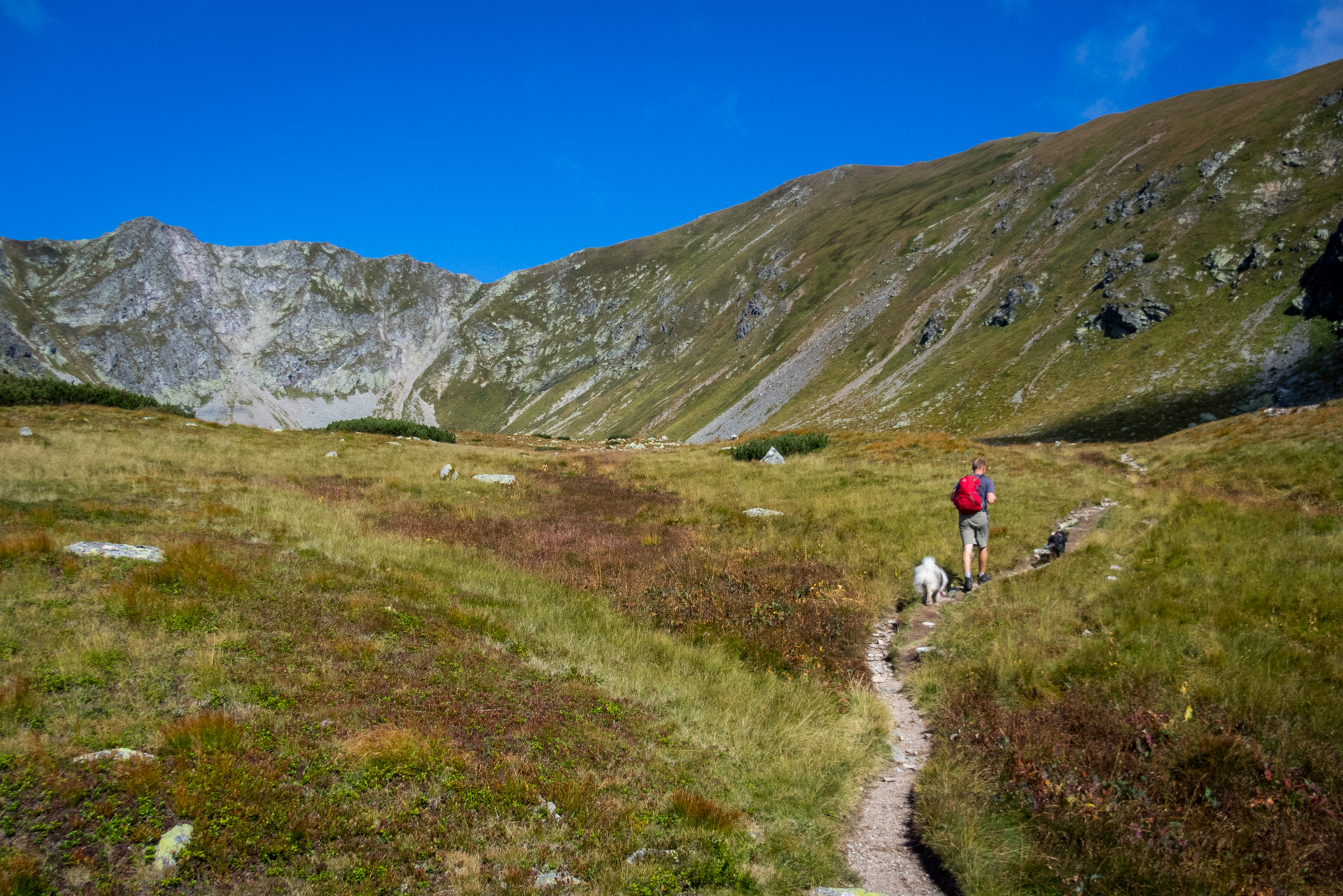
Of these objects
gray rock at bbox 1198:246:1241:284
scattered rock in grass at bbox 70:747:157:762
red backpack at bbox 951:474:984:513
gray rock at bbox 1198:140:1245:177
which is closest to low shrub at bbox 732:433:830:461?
red backpack at bbox 951:474:984:513

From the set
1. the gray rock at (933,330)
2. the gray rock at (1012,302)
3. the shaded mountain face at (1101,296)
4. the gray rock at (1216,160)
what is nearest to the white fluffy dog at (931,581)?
the shaded mountain face at (1101,296)

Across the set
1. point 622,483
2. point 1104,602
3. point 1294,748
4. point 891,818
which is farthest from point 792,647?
point 622,483

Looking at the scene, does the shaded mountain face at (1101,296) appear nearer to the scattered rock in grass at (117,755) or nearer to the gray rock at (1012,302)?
the gray rock at (1012,302)

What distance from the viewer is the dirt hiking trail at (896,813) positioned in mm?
5688

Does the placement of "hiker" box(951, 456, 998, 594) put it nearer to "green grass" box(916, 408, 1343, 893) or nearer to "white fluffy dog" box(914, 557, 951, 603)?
"white fluffy dog" box(914, 557, 951, 603)

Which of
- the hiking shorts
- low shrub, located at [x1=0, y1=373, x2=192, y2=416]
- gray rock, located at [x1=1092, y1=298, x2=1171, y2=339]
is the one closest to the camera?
the hiking shorts

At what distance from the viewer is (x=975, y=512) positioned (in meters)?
13.6

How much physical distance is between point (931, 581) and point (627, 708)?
822 centimetres

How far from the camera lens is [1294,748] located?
586 centimetres

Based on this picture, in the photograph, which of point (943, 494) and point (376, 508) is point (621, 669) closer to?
point (376, 508)

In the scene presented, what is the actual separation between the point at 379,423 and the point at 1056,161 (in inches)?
6322

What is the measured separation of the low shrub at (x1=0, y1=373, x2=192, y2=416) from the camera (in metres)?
38.8

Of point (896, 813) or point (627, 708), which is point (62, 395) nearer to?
point (627, 708)

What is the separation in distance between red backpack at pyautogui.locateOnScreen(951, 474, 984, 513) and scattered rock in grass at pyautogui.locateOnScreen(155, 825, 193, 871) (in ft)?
43.9
